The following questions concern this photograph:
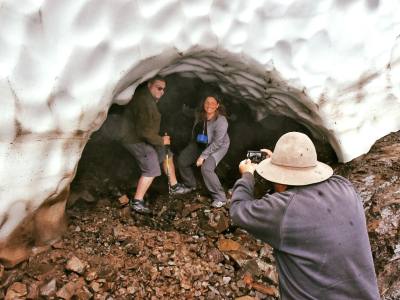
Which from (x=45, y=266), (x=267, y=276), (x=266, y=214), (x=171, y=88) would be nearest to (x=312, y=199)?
(x=266, y=214)

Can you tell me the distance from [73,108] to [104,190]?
1.42 meters

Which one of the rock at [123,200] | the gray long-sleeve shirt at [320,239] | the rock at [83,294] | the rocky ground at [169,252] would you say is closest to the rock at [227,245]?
the rocky ground at [169,252]

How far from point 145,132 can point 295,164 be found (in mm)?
1728

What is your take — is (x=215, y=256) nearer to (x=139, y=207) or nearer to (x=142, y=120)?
(x=139, y=207)

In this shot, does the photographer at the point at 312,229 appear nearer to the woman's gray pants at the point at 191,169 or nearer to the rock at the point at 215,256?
the rock at the point at 215,256

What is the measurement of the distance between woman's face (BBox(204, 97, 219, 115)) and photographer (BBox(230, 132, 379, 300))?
171cm

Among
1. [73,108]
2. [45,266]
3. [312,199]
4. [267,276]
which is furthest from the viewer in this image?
[267,276]

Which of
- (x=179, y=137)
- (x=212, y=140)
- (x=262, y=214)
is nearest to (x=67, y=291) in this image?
(x=262, y=214)

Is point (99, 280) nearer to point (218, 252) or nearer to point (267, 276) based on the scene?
point (218, 252)

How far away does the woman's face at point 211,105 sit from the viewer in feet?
12.6

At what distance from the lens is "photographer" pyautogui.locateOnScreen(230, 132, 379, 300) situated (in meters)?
1.99

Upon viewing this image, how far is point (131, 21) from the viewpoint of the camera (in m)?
2.82

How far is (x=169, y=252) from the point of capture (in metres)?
3.31

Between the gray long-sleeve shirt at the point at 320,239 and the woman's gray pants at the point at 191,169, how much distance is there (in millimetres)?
1871
